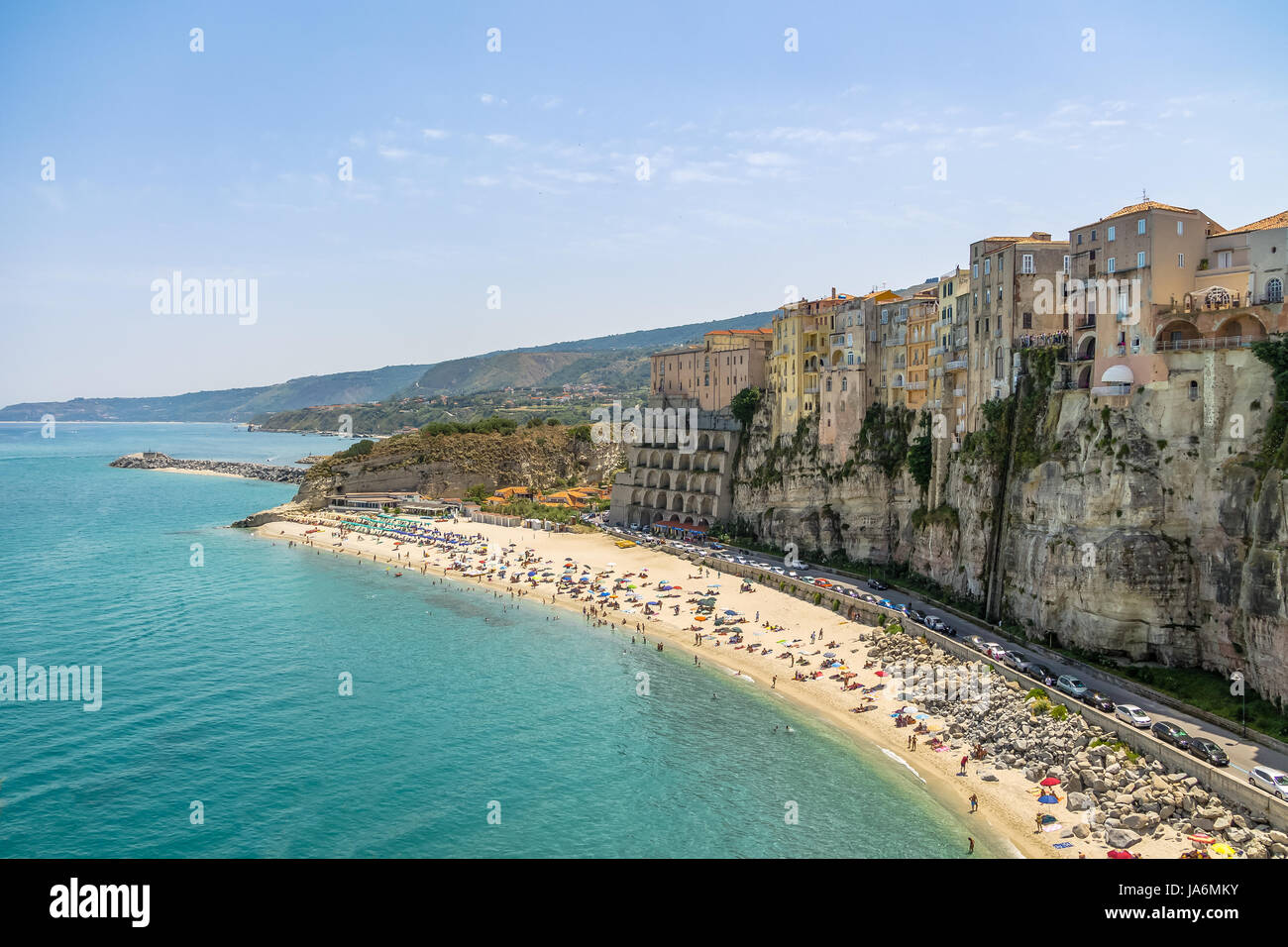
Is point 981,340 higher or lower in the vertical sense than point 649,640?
higher

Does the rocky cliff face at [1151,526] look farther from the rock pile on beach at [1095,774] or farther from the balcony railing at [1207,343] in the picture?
the rock pile on beach at [1095,774]

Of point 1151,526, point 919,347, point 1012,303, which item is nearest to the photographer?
point 1151,526

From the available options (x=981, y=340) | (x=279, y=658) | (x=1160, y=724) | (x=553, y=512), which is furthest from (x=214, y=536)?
(x=1160, y=724)

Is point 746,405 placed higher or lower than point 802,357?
lower

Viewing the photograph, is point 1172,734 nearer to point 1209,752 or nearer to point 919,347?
point 1209,752

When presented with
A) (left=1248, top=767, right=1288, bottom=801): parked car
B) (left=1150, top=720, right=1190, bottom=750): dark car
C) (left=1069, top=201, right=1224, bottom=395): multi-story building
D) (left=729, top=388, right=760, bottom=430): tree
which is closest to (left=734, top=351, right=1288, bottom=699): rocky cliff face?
(left=1069, top=201, right=1224, bottom=395): multi-story building

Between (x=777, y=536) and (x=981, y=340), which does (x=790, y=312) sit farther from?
(x=981, y=340)

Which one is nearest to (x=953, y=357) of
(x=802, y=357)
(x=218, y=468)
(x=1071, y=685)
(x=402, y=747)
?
(x=802, y=357)
